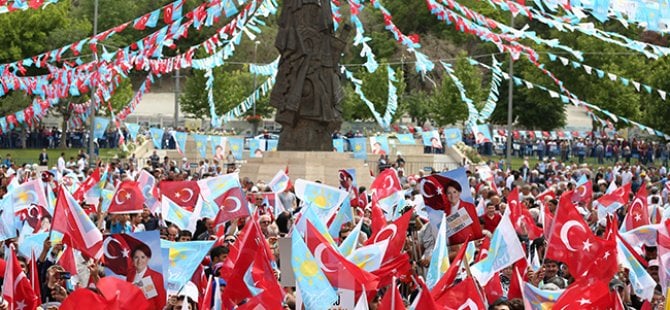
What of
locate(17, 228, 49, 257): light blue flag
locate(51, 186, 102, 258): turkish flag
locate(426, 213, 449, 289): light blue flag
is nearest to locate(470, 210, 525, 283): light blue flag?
locate(426, 213, 449, 289): light blue flag

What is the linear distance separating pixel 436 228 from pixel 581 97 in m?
53.4

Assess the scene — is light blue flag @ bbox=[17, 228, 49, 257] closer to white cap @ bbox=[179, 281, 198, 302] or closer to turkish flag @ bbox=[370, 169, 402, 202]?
white cap @ bbox=[179, 281, 198, 302]

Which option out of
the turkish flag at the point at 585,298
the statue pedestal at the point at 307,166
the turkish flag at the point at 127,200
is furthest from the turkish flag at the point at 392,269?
the statue pedestal at the point at 307,166

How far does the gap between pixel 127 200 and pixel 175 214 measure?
4.83 ft

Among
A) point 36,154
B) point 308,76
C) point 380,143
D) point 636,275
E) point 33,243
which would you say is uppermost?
point 308,76

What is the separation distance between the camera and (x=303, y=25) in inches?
1332

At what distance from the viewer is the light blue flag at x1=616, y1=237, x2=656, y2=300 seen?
14664mm

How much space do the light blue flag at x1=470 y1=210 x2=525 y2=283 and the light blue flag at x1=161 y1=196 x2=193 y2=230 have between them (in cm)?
579

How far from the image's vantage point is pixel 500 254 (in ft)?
47.1

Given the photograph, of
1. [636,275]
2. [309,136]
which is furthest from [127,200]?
[309,136]

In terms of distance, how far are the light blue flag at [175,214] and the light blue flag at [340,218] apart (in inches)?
81.3

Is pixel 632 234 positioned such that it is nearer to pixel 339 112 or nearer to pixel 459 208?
pixel 459 208

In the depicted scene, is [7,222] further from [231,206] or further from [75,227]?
[231,206]

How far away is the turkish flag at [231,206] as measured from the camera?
63.0ft
